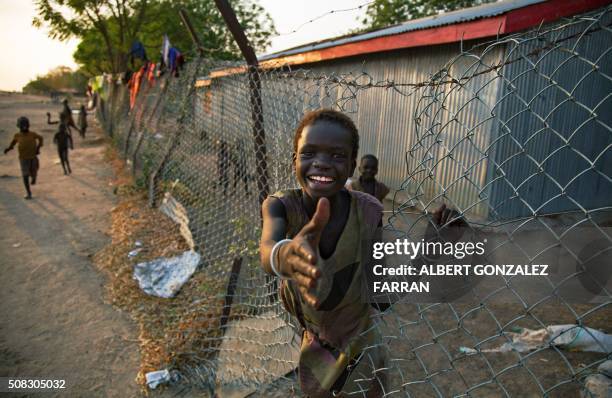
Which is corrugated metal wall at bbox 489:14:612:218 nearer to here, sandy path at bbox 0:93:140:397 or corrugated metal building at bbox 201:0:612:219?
corrugated metal building at bbox 201:0:612:219

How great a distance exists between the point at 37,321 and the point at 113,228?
2640 millimetres

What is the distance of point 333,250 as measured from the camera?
1.51 metres

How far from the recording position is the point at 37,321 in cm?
370

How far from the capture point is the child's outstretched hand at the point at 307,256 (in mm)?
957

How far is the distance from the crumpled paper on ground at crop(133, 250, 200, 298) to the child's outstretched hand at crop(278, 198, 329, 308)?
344 centimetres

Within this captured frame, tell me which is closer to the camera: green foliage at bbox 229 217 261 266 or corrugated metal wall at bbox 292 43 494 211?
green foliage at bbox 229 217 261 266

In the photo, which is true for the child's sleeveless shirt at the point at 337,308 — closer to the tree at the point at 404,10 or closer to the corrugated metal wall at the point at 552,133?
the corrugated metal wall at the point at 552,133

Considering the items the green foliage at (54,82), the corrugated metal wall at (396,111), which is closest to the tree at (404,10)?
the corrugated metal wall at (396,111)

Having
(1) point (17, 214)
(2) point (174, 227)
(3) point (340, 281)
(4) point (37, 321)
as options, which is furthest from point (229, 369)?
(1) point (17, 214)

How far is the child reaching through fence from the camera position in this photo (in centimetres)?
141

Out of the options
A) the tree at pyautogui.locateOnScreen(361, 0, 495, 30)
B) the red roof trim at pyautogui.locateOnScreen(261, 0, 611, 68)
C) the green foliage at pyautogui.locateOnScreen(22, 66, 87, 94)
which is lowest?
the green foliage at pyautogui.locateOnScreen(22, 66, 87, 94)

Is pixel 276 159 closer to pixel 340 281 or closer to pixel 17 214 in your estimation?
pixel 340 281

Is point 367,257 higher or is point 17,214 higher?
point 367,257

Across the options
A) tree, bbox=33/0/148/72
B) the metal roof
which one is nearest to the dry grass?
the metal roof
